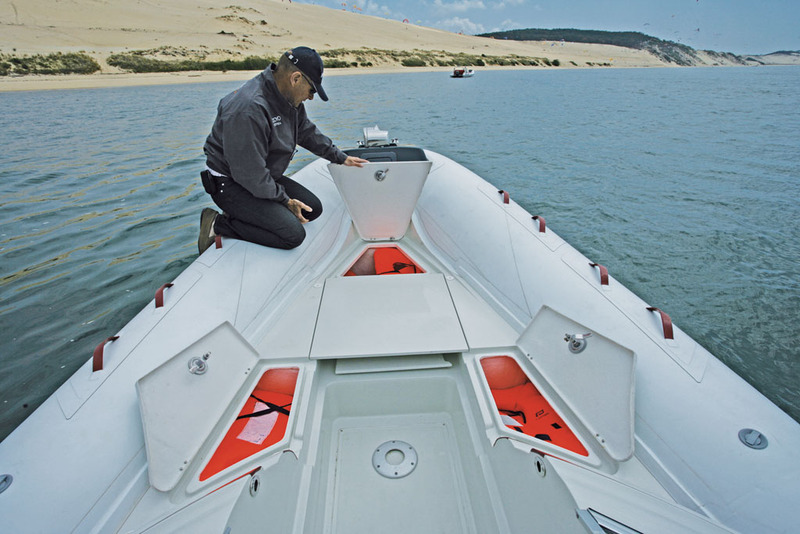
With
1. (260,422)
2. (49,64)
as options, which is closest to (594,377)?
(260,422)

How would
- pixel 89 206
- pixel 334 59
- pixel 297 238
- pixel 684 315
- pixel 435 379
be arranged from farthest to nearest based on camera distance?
pixel 334 59 < pixel 89 206 < pixel 684 315 < pixel 297 238 < pixel 435 379

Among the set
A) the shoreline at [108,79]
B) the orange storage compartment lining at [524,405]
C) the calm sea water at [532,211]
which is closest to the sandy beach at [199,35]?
Answer: the shoreline at [108,79]

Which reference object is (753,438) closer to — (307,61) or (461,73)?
(307,61)

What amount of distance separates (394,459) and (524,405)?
1.92ft

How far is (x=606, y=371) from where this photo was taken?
1344 millimetres

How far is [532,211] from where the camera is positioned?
203 inches

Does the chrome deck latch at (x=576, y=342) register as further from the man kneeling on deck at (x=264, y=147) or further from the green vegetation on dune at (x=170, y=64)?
the green vegetation on dune at (x=170, y=64)

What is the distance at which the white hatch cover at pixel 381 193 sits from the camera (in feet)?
8.52

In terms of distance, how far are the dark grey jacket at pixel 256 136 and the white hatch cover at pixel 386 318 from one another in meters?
0.74

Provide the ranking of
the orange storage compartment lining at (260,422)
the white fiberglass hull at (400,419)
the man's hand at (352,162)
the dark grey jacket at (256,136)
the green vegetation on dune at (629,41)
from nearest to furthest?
the white fiberglass hull at (400,419) → the orange storage compartment lining at (260,422) → the dark grey jacket at (256,136) → the man's hand at (352,162) → the green vegetation on dune at (629,41)

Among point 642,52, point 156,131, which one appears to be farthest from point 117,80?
point 642,52

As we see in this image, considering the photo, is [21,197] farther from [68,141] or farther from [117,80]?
[117,80]

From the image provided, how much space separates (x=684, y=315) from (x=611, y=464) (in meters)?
2.41

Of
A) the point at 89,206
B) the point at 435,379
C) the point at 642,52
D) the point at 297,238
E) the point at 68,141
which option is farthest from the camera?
the point at 642,52
